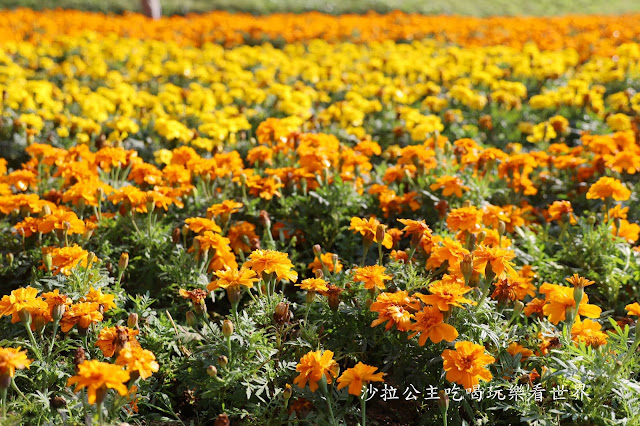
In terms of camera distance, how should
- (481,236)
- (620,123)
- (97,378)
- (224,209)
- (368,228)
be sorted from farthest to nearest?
1. (620,123)
2. (224,209)
3. (481,236)
4. (368,228)
5. (97,378)

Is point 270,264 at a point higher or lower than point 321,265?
higher

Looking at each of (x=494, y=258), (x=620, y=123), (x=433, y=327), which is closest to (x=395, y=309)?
(x=433, y=327)

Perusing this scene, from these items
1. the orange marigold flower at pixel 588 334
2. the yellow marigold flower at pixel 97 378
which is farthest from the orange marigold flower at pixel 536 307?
the yellow marigold flower at pixel 97 378

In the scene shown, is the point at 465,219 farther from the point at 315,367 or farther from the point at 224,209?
the point at 224,209

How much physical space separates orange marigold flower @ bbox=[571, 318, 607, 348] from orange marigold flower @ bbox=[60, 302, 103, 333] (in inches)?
69.3

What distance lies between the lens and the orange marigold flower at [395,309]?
2.07 m

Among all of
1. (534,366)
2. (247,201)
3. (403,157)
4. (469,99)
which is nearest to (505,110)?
(469,99)

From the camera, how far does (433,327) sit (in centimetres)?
204

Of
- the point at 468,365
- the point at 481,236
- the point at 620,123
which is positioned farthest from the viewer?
the point at 620,123

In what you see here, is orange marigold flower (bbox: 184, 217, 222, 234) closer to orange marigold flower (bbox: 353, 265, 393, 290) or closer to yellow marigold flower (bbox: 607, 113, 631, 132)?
orange marigold flower (bbox: 353, 265, 393, 290)

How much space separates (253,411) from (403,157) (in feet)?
6.21

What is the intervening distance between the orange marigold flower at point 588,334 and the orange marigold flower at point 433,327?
1.73 feet

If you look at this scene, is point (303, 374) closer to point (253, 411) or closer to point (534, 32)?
point (253, 411)

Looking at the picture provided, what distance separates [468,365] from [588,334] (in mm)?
565
